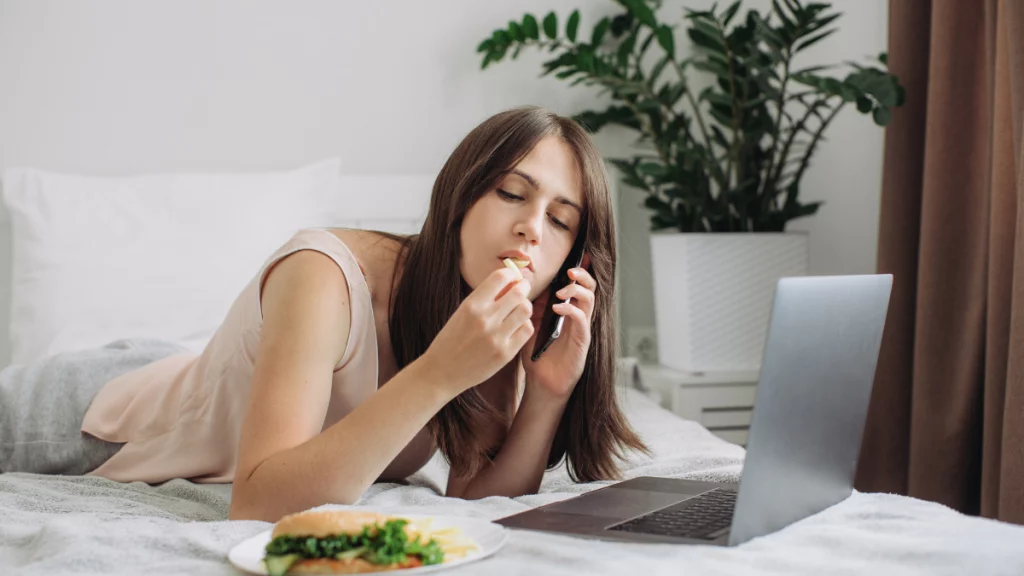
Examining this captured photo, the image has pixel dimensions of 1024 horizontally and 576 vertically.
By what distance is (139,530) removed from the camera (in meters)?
0.92

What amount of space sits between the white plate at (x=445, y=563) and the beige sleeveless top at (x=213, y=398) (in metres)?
0.40

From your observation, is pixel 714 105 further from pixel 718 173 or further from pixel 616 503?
pixel 616 503

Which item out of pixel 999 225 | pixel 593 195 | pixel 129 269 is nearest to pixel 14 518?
pixel 593 195

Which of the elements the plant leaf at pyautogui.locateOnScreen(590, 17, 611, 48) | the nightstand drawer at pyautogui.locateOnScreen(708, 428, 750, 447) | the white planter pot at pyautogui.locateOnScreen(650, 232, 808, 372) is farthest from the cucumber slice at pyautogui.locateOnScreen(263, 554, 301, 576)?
the plant leaf at pyautogui.locateOnScreen(590, 17, 611, 48)

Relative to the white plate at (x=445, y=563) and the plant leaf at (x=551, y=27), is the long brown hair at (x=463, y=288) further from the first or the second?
the plant leaf at (x=551, y=27)

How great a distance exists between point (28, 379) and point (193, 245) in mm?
572

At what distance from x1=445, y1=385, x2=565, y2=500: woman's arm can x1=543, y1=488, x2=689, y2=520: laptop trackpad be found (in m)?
0.28

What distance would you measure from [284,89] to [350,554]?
215cm

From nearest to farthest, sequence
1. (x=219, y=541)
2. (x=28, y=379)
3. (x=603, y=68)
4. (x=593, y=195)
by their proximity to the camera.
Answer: (x=219, y=541), (x=593, y=195), (x=28, y=379), (x=603, y=68)

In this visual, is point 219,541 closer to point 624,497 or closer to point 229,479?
point 624,497

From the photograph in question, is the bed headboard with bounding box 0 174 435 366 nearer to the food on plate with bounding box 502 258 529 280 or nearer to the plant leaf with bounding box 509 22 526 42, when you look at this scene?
the plant leaf with bounding box 509 22 526 42

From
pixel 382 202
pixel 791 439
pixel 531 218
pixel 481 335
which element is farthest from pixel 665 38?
pixel 791 439

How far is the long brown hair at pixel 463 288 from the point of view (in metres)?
1.27

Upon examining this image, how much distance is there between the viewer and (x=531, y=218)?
120cm
